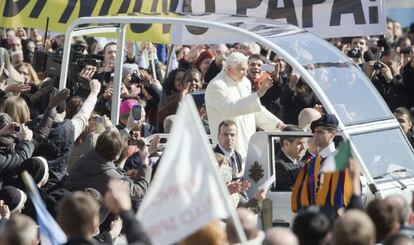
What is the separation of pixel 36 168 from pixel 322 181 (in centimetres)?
221

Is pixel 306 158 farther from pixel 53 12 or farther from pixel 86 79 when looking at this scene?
pixel 53 12

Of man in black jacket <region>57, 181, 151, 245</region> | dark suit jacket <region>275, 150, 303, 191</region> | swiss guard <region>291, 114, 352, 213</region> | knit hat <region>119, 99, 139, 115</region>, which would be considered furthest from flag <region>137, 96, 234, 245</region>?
knit hat <region>119, 99, 139, 115</region>

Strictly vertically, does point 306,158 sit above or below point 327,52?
Result: below

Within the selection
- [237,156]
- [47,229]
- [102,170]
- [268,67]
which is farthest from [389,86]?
[47,229]

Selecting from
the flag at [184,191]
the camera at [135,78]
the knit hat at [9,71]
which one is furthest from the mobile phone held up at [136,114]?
the flag at [184,191]

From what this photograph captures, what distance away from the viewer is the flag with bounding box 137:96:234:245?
7.32m

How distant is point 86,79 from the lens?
13742 mm

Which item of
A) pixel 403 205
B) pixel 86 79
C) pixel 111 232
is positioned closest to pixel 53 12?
pixel 86 79

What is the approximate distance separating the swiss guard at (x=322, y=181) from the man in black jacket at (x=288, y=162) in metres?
0.57

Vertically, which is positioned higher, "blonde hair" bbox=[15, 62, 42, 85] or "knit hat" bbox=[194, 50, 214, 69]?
"blonde hair" bbox=[15, 62, 42, 85]

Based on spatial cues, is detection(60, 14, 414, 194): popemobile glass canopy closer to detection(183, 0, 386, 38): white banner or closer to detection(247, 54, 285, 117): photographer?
detection(247, 54, 285, 117): photographer

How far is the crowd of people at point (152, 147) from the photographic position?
25.6ft

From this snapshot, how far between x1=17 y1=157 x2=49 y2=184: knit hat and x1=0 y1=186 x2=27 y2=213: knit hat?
1.62 ft

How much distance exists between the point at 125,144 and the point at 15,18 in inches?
156
